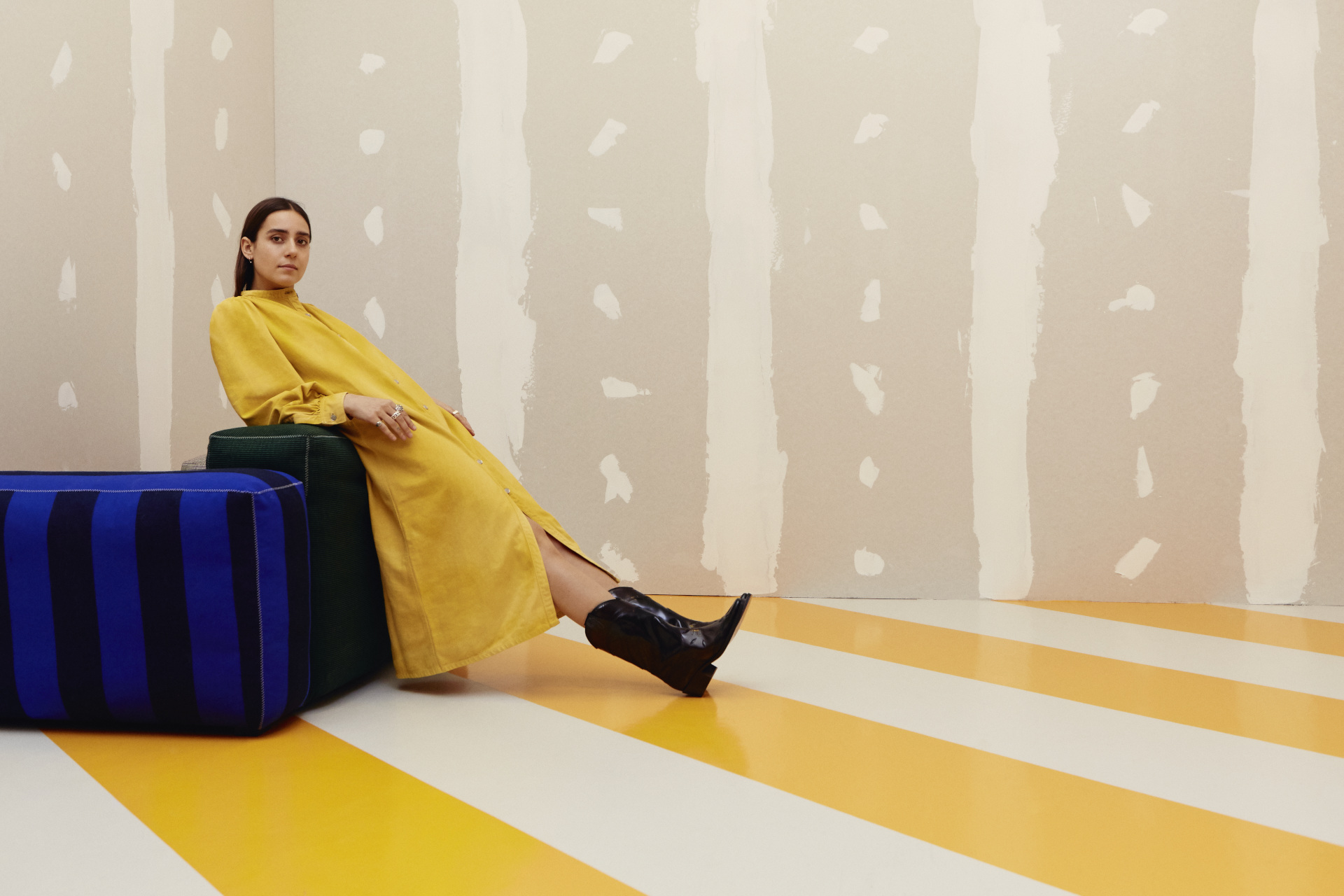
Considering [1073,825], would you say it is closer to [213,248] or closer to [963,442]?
[963,442]

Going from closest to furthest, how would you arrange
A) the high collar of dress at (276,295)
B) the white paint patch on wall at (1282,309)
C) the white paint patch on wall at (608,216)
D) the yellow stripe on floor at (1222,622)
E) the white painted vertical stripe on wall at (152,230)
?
1. the high collar of dress at (276,295)
2. the yellow stripe on floor at (1222,622)
3. the white painted vertical stripe on wall at (152,230)
4. the white paint patch on wall at (1282,309)
5. the white paint patch on wall at (608,216)

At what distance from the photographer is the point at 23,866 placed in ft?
3.55

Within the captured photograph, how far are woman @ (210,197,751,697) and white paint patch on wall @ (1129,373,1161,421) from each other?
1.72 metres

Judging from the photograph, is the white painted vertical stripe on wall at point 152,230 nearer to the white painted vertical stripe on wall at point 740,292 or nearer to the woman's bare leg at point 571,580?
the woman's bare leg at point 571,580

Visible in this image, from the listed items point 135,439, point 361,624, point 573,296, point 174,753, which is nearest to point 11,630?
point 174,753

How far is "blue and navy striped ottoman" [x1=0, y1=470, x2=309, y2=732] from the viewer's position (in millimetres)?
1507

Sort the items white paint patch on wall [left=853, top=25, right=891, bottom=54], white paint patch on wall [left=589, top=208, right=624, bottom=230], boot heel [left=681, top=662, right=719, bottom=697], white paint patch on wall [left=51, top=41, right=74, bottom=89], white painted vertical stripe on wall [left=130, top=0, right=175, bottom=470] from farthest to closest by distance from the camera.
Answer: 1. white paint patch on wall [left=589, top=208, right=624, bottom=230]
2. white paint patch on wall [left=853, top=25, right=891, bottom=54]
3. white painted vertical stripe on wall [left=130, top=0, right=175, bottom=470]
4. white paint patch on wall [left=51, top=41, right=74, bottom=89]
5. boot heel [left=681, top=662, right=719, bottom=697]

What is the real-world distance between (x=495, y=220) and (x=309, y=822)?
7.00 ft

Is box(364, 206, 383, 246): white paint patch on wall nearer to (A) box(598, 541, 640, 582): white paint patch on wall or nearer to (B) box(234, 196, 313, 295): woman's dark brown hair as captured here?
(B) box(234, 196, 313, 295): woman's dark brown hair

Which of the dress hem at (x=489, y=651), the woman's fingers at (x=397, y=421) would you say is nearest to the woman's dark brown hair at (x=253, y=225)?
the woman's fingers at (x=397, y=421)

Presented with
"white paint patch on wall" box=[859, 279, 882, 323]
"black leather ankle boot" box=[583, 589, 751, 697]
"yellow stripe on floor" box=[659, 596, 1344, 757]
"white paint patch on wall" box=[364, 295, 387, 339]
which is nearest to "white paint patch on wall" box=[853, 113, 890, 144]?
"white paint patch on wall" box=[859, 279, 882, 323]

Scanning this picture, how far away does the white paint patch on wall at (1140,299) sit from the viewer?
278 centimetres

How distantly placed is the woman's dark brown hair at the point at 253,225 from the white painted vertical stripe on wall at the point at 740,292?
1.29 meters

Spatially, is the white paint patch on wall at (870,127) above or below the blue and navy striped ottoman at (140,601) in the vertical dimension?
above
